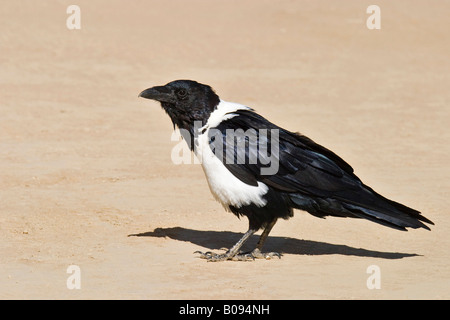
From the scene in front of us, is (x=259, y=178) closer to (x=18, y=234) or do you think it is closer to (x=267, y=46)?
(x=18, y=234)

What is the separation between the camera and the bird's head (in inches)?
317

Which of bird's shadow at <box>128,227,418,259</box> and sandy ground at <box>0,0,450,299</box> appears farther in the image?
bird's shadow at <box>128,227,418,259</box>

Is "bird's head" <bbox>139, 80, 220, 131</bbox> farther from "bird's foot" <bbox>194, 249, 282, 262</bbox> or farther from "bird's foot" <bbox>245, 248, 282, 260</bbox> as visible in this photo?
"bird's foot" <bbox>245, 248, 282, 260</bbox>

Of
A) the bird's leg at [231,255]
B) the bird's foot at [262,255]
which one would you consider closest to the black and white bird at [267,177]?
the bird's leg at [231,255]

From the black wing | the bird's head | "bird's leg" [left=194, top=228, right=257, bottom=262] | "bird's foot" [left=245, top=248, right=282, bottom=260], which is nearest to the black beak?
the bird's head

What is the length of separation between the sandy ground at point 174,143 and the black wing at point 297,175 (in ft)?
1.50

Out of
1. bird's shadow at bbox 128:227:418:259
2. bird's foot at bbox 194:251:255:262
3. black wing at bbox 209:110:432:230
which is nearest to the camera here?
black wing at bbox 209:110:432:230

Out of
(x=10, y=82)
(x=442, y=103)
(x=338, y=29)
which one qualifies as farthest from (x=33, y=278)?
(x=338, y=29)

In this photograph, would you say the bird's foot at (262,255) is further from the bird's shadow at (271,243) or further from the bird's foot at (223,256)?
the bird's shadow at (271,243)

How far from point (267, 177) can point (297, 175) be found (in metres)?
0.27

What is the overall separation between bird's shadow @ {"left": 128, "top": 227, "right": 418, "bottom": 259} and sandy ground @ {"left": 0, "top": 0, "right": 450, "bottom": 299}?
3 centimetres

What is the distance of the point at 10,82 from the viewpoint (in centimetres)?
1700

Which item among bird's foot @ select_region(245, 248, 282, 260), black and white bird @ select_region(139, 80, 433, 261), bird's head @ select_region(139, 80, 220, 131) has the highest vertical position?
bird's head @ select_region(139, 80, 220, 131)

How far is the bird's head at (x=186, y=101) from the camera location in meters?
8.05
